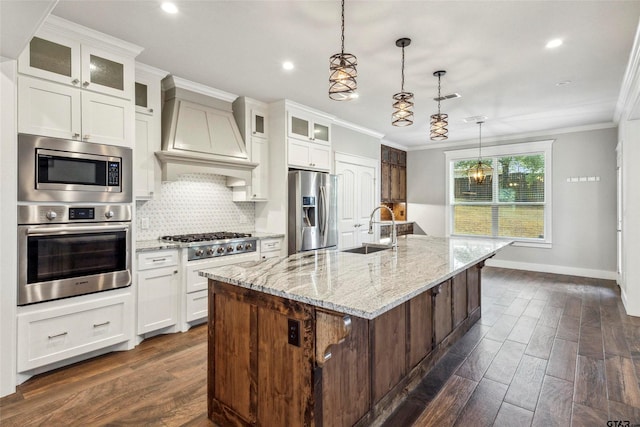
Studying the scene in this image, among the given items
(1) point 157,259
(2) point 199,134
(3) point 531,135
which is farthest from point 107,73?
(3) point 531,135

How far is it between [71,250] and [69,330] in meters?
0.63

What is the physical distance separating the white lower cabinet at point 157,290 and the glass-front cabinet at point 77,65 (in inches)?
59.2

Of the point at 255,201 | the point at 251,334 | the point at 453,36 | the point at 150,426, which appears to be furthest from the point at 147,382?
the point at 453,36

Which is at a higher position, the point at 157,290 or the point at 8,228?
the point at 8,228

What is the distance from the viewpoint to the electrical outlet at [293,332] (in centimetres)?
160

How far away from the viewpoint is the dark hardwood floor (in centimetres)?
211

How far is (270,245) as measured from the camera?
14.3 feet

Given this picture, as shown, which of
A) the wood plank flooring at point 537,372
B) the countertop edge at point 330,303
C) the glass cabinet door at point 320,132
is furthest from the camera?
the glass cabinet door at point 320,132

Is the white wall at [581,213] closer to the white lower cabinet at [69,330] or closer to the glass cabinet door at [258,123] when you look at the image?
the glass cabinet door at [258,123]

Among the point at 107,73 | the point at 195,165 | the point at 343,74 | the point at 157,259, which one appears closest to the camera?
the point at 343,74

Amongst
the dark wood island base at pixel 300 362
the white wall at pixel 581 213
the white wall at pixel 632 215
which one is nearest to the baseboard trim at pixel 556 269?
the white wall at pixel 581 213

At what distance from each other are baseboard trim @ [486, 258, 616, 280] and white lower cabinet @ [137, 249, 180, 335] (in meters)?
6.17

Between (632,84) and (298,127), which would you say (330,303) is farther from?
(632,84)

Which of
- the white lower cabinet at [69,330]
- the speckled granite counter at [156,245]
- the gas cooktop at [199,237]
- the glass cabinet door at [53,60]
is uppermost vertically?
the glass cabinet door at [53,60]
